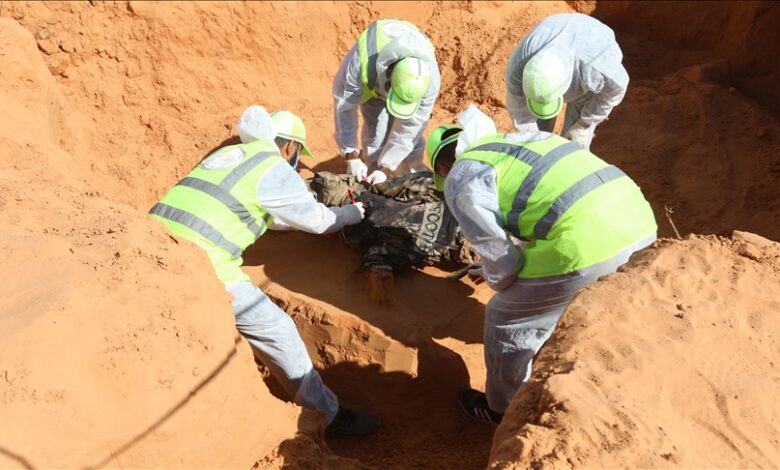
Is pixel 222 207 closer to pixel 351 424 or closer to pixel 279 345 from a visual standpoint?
pixel 279 345

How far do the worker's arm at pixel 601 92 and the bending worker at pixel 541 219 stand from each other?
1.60m

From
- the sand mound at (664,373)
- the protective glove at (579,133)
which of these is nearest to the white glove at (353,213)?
the protective glove at (579,133)

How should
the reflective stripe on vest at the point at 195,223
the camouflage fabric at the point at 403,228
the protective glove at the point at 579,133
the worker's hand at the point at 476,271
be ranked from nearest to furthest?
the reflective stripe on vest at the point at 195,223 < the worker's hand at the point at 476,271 < the camouflage fabric at the point at 403,228 < the protective glove at the point at 579,133

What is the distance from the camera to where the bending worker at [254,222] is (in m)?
4.40

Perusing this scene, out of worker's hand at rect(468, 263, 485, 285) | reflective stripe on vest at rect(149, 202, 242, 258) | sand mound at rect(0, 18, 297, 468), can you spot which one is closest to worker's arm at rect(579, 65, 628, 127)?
worker's hand at rect(468, 263, 485, 285)

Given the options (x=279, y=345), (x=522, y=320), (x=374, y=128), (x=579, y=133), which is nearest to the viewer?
(x=522, y=320)

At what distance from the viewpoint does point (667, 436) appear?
8.54 feet

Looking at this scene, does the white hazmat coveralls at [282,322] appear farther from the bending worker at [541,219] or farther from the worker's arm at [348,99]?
the worker's arm at [348,99]

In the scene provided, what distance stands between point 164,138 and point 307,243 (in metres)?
2.31

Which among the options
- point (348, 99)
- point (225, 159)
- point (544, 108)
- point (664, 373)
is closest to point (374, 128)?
point (348, 99)

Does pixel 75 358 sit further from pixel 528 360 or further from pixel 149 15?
pixel 149 15

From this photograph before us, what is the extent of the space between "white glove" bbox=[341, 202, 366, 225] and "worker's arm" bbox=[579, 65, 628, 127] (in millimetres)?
1905

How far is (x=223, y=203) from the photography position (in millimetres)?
4406

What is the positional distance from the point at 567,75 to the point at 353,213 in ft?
5.89
